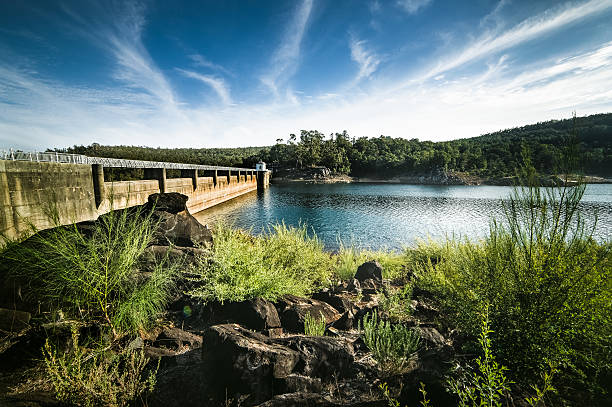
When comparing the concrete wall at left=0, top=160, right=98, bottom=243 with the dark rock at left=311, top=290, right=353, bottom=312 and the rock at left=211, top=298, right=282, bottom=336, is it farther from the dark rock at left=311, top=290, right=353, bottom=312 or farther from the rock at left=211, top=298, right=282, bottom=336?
the dark rock at left=311, top=290, right=353, bottom=312

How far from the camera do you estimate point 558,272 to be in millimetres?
3066

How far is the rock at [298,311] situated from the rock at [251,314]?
0.18m

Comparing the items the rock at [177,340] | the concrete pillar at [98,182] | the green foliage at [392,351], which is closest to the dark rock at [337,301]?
the green foliage at [392,351]

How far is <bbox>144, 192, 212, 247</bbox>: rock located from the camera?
6.46 meters

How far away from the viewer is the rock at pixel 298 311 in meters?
4.27

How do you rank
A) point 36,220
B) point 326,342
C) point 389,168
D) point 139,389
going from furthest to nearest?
point 389,168, point 36,220, point 326,342, point 139,389

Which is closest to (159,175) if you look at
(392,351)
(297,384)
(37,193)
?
(37,193)

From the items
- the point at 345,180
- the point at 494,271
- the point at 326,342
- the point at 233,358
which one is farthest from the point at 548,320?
the point at 345,180

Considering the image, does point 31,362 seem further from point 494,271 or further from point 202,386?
point 494,271

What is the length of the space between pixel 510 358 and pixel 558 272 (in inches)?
45.0

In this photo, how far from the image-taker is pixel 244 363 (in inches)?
105

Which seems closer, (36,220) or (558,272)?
(558,272)

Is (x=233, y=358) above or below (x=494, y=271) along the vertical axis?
below

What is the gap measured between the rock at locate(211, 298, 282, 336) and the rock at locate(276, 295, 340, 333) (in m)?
0.18
